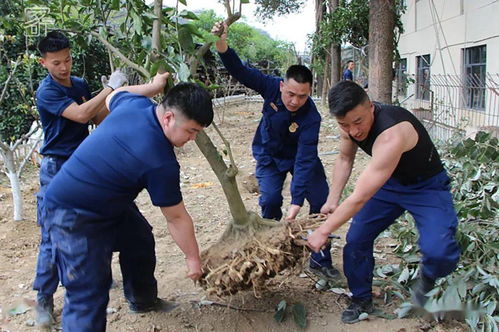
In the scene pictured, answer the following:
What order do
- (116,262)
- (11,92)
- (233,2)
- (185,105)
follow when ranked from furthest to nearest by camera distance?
(11,92), (116,262), (233,2), (185,105)

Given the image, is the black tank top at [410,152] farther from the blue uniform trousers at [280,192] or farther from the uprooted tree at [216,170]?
the blue uniform trousers at [280,192]

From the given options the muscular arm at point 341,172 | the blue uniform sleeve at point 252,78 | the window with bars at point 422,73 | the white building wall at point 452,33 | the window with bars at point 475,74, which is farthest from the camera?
the window with bars at point 422,73

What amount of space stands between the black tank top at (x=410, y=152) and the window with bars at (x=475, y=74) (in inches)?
281

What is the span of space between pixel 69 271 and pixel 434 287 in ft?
6.60

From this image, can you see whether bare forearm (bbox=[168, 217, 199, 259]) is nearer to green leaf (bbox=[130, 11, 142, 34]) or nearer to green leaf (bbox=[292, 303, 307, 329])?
green leaf (bbox=[292, 303, 307, 329])

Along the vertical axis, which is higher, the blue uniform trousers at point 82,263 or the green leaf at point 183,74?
the green leaf at point 183,74

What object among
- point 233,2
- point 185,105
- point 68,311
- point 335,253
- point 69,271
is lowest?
point 335,253

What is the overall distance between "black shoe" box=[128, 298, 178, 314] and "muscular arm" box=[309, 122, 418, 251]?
3.47 ft

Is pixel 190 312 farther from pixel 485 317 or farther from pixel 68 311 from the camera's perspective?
pixel 485 317

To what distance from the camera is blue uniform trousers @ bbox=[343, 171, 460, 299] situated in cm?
263

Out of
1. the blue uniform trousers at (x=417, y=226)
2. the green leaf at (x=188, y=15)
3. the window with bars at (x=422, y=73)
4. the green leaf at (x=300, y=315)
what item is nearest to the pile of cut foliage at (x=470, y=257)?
the blue uniform trousers at (x=417, y=226)

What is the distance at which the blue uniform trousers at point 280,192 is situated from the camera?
11.3 feet

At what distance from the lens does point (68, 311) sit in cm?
240

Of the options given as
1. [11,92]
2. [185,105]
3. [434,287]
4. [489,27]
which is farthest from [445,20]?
[185,105]
